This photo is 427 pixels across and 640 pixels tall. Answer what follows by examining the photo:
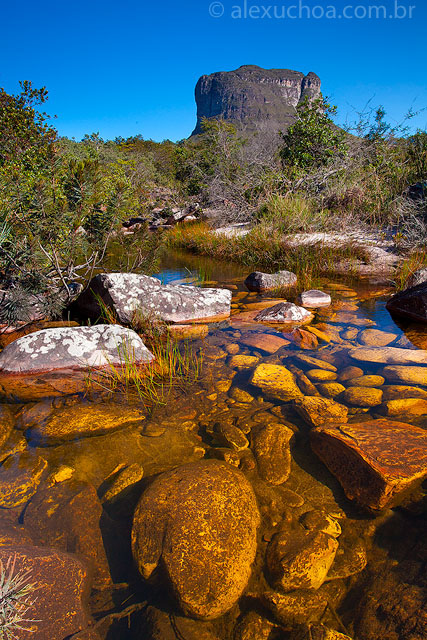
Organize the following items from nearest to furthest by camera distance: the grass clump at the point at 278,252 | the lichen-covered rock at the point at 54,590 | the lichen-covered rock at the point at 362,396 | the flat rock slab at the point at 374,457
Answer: the lichen-covered rock at the point at 54,590, the flat rock slab at the point at 374,457, the lichen-covered rock at the point at 362,396, the grass clump at the point at 278,252

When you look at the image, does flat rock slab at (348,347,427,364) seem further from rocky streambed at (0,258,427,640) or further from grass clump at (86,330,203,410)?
grass clump at (86,330,203,410)

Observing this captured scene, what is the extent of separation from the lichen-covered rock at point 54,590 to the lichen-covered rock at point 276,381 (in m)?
1.84

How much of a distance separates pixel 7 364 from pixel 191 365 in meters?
1.78

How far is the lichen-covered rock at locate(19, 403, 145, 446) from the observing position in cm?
239

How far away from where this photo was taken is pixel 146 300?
4.60 m

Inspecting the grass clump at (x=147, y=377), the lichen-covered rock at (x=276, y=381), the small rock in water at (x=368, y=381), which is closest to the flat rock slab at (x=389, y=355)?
the small rock in water at (x=368, y=381)

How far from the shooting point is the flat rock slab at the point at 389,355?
333 centimetres

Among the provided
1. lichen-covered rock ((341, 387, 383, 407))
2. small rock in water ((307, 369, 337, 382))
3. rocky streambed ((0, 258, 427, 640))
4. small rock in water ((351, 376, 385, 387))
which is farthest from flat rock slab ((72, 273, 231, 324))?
lichen-covered rock ((341, 387, 383, 407))

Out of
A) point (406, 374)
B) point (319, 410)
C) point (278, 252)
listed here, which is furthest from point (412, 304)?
point (278, 252)

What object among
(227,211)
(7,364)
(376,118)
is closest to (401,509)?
(7,364)

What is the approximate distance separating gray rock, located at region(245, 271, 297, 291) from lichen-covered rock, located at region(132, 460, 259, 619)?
4.97 metres

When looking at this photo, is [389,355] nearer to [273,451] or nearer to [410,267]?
[273,451]

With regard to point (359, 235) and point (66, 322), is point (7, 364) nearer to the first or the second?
point (66, 322)

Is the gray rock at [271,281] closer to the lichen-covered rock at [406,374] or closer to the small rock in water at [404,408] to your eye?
the lichen-covered rock at [406,374]
